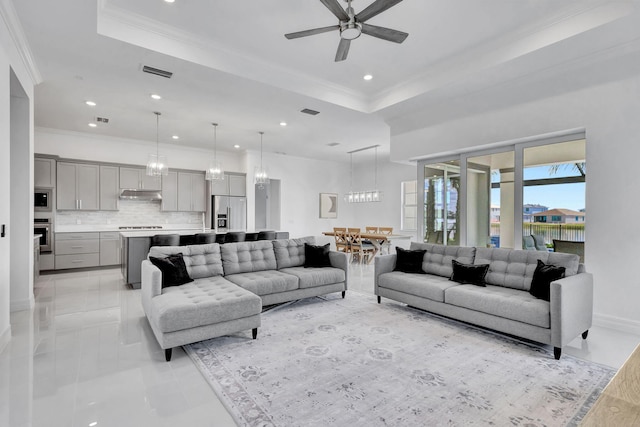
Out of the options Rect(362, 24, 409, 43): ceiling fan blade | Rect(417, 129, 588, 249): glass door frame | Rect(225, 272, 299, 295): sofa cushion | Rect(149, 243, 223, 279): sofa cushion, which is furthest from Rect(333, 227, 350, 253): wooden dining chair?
Rect(362, 24, 409, 43): ceiling fan blade

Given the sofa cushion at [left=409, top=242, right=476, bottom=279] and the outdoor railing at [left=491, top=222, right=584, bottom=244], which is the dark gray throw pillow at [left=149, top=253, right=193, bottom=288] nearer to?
the sofa cushion at [left=409, top=242, right=476, bottom=279]

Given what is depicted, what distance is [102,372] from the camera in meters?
2.55

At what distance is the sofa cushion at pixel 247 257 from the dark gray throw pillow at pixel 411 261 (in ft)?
5.92

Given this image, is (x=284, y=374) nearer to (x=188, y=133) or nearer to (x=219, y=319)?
(x=219, y=319)

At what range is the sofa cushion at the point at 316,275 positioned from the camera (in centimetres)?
431

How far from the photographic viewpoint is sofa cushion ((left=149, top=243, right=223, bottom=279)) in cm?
394

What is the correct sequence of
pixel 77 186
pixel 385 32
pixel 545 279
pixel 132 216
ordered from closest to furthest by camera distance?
pixel 385 32 → pixel 545 279 → pixel 77 186 → pixel 132 216

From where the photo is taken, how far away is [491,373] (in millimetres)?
2570

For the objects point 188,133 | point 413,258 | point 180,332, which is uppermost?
point 188,133

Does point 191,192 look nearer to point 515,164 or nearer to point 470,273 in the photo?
point 470,273

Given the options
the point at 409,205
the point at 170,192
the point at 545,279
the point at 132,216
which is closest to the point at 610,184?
the point at 545,279

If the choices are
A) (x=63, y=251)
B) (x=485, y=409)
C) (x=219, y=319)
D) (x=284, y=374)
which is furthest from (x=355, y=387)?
(x=63, y=251)

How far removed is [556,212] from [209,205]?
7.24m

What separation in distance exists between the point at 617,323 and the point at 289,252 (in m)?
4.03
